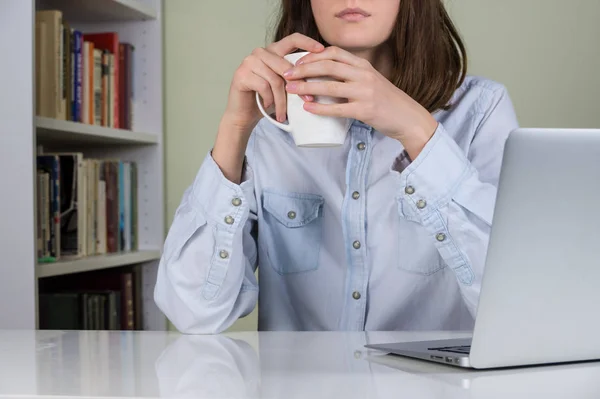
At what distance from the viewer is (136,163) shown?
265cm

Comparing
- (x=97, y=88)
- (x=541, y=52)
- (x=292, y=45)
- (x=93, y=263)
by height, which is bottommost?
(x=93, y=263)

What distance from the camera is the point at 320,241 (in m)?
1.33

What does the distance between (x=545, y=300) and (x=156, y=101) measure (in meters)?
2.10

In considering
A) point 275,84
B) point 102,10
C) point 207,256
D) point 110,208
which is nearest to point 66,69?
point 102,10

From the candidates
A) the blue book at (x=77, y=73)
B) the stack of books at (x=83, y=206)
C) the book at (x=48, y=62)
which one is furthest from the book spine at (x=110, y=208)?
the book at (x=48, y=62)

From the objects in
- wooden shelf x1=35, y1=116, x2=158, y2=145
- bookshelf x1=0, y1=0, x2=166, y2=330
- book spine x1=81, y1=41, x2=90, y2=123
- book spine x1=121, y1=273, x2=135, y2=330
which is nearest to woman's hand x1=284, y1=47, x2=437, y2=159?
bookshelf x1=0, y1=0, x2=166, y2=330

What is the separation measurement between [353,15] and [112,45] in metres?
1.43

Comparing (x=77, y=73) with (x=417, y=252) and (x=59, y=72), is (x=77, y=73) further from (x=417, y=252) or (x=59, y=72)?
(x=417, y=252)

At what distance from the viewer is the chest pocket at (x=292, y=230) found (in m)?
1.33

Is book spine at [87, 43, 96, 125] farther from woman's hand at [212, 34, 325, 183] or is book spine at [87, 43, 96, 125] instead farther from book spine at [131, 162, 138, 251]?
woman's hand at [212, 34, 325, 183]

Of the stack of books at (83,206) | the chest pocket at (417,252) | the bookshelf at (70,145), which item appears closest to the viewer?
the chest pocket at (417,252)

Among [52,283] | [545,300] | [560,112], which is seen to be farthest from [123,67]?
[545,300]

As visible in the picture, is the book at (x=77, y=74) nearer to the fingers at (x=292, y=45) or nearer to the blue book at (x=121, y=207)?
the blue book at (x=121, y=207)

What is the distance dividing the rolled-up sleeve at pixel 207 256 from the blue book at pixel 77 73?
1153 millimetres
